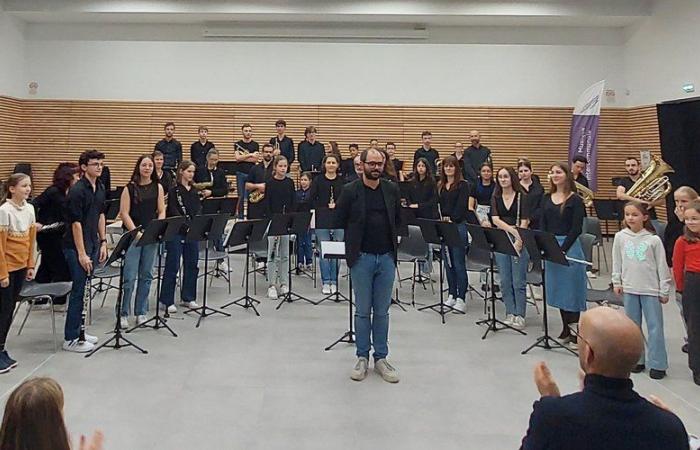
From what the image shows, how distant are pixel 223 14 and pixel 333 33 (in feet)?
8.75

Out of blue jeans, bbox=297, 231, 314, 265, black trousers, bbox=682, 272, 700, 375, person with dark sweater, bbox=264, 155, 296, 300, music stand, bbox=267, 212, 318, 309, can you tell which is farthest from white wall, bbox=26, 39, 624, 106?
black trousers, bbox=682, 272, 700, 375

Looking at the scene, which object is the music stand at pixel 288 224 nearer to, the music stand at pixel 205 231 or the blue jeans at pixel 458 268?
the music stand at pixel 205 231

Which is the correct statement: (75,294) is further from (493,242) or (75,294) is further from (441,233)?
(493,242)

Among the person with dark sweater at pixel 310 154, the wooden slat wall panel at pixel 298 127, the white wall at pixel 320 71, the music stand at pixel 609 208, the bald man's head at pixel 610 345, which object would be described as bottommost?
the bald man's head at pixel 610 345

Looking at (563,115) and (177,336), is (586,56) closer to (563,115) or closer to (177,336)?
(563,115)

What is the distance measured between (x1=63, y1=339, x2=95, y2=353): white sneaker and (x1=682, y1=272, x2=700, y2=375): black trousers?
5.81 metres

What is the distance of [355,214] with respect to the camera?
15.5 feet

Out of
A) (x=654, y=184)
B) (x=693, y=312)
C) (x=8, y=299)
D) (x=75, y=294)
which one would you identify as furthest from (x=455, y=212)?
(x=8, y=299)

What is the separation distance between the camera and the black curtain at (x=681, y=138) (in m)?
10.0

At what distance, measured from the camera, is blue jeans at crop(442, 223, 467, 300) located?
688 cm

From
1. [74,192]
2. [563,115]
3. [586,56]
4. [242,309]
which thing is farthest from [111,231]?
[586,56]

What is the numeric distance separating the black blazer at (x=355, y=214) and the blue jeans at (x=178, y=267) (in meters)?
2.75

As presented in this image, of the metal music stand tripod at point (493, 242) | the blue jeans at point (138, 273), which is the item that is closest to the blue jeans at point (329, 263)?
the metal music stand tripod at point (493, 242)

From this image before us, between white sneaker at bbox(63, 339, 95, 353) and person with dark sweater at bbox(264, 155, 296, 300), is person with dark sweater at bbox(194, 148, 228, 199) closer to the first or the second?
person with dark sweater at bbox(264, 155, 296, 300)
